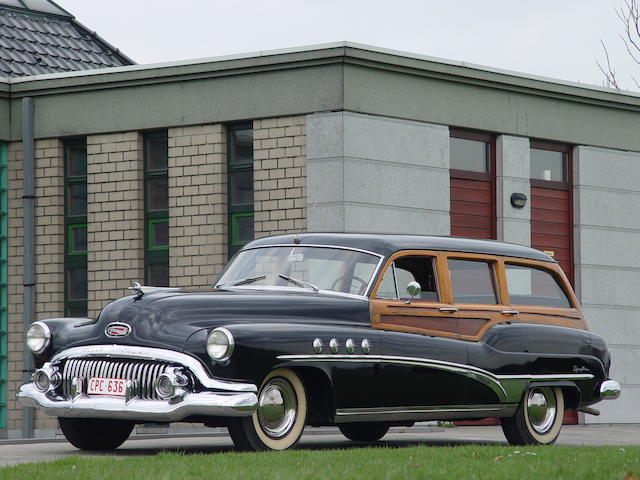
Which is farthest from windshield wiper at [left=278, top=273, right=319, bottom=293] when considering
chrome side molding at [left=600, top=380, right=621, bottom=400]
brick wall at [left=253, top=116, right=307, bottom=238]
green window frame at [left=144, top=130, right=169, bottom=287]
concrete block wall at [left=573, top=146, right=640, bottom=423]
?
concrete block wall at [left=573, top=146, right=640, bottom=423]

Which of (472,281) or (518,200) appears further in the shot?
(518,200)

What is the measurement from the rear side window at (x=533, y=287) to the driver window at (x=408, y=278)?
1099 millimetres

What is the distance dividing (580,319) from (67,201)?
9.74 m

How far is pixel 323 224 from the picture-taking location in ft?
61.8

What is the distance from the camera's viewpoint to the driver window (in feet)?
39.8

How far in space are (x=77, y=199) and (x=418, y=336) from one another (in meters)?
10.4

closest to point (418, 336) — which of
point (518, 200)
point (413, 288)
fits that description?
point (413, 288)

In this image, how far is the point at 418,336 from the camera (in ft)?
39.9

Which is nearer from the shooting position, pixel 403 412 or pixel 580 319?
pixel 403 412

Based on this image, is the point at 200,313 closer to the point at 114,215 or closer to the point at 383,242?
the point at 383,242

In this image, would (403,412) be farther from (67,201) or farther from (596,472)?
(67,201)

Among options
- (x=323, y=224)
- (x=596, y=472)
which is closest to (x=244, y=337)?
(x=596, y=472)

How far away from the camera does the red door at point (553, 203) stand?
2184 centimetres

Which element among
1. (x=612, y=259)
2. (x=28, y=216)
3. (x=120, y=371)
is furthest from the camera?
(x=612, y=259)
